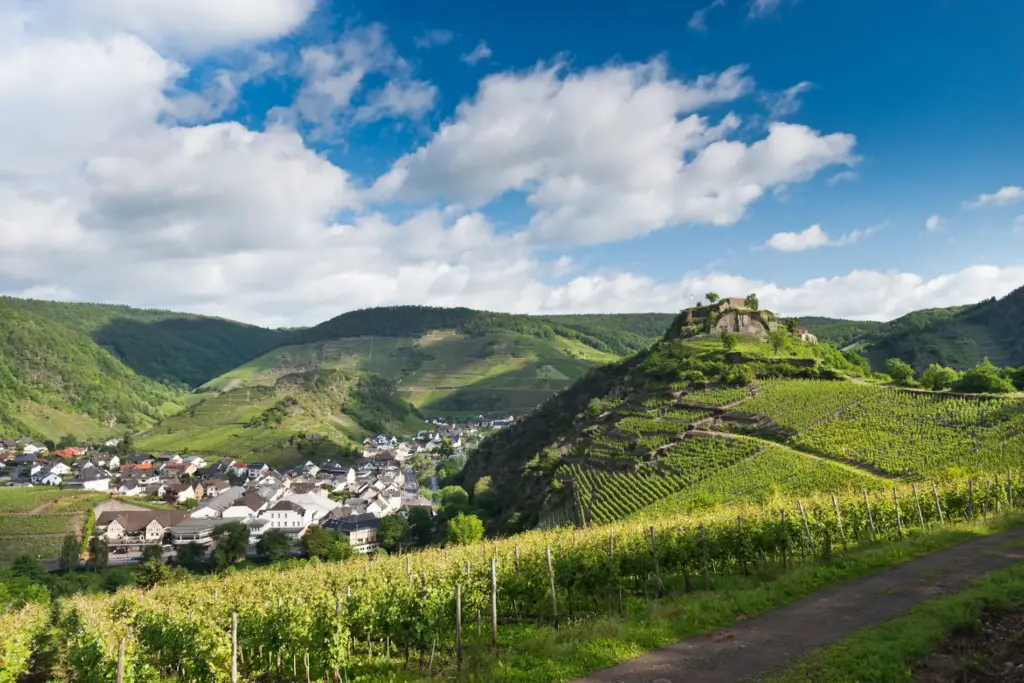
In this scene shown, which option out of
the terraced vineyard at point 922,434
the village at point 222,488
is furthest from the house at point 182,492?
the terraced vineyard at point 922,434

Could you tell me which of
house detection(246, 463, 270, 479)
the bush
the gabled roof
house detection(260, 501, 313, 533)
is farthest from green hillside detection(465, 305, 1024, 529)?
house detection(246, 463, 270, 479)

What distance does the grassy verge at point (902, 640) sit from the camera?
12.0 metres

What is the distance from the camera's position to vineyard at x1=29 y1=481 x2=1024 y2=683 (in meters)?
16.0

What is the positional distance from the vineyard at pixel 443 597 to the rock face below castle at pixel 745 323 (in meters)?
99.1

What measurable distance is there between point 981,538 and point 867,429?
39.1 m

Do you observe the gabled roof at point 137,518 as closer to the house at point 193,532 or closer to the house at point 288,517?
the house at point 193,532

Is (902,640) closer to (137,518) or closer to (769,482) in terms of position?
(769,482)

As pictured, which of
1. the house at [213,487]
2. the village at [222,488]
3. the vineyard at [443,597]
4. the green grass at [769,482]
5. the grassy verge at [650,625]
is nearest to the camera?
the grassy verge at [650,625]

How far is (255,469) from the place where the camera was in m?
156

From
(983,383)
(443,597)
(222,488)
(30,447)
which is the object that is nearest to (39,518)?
(222,488)

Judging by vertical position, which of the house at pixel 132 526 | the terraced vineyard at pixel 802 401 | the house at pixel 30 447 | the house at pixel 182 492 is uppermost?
the house at pixel 30 447

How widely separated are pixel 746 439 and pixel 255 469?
133868 mm

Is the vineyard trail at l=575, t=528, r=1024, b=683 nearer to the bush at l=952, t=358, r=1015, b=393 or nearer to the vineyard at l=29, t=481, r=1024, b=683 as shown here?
the vineyard at l=29, t=481, r=1024, b=683

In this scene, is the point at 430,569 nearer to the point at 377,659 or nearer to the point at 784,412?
the point at 377,659
